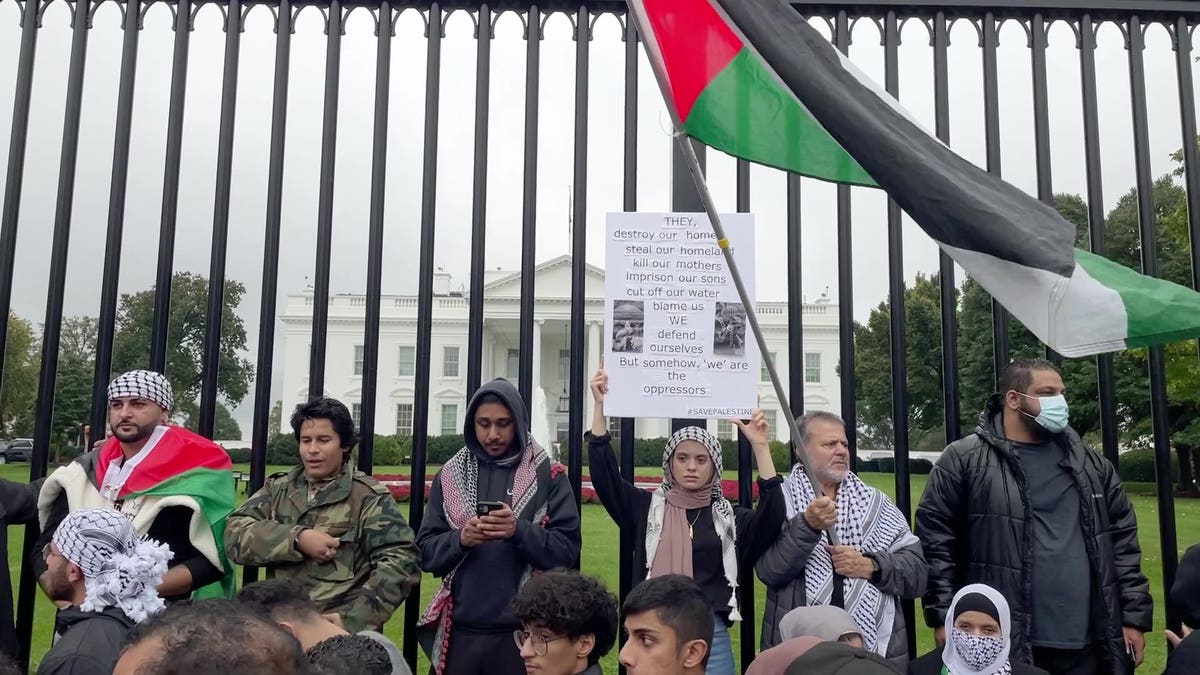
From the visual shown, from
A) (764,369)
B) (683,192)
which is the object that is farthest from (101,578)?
(764,369)

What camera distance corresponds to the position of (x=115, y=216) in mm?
4727

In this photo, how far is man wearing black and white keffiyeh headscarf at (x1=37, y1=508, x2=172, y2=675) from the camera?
2852 mm

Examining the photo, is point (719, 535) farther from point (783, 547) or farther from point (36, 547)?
point (36, 547)

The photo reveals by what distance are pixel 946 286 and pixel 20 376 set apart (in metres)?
28.0

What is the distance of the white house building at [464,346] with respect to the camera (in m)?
22.3

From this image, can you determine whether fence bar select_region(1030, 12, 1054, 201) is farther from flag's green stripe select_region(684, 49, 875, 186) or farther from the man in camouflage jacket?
the man in camouflage jacket

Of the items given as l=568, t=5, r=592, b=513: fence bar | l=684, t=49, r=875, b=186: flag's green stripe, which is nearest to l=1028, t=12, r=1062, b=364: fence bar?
l=684, t=49, r=875, b=186: flag's green stripe

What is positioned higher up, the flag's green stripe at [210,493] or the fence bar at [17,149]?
the fence bar at [17,149]

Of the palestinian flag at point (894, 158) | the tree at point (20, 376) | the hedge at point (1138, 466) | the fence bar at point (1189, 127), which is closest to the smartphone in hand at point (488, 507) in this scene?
the palestinian flag at point (894, 158)

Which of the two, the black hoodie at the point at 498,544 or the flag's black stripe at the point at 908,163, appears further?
the black hoodie at the point at 498,544

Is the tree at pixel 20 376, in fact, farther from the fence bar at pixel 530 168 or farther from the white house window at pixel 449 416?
the fence bar at pixel 530 168

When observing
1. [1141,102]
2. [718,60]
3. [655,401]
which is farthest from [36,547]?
[1141,102]

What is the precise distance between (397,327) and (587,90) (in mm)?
27158

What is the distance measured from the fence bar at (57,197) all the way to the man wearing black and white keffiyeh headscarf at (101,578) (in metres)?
1.75
